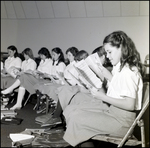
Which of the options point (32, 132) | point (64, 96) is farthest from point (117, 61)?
point (32, 132)

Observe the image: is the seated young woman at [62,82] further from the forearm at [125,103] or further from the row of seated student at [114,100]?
the forearm at [125,103]

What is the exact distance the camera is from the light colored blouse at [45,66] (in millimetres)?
1655

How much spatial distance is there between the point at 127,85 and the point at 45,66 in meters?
0.74

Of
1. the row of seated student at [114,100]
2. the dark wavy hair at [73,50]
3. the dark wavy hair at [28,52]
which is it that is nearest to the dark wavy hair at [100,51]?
the row of seated student at [114,100]

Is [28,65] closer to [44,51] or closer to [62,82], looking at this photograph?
[44,51]

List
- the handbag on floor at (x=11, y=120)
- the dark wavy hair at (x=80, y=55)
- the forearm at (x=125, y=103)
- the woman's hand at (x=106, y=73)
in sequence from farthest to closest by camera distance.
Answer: the handbag on floor at (x=11, y=120), the dark wavy hair at (x=80, y=55), the woman's hand at (x=106, y=73), the forearm at (x=125, y=103)

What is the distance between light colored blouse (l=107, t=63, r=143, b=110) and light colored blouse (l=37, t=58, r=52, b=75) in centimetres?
57

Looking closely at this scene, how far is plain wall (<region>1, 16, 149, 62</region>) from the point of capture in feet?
4.54

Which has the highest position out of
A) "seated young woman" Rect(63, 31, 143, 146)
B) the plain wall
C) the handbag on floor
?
the plain wall

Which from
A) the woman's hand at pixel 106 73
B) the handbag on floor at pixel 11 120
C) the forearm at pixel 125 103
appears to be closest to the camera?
the forearm at pixel 125 103

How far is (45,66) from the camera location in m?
1.67

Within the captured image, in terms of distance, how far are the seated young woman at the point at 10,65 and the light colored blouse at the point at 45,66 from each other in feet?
0.65

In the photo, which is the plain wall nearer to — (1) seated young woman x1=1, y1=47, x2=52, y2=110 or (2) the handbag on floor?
(1) seated young woman x1=1, y1=47, x2=52, y2=110

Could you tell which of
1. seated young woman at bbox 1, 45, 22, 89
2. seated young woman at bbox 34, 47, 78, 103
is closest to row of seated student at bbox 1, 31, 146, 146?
seated young woman at bbox 34, 47, 78, 103
